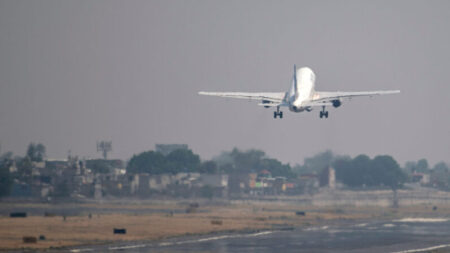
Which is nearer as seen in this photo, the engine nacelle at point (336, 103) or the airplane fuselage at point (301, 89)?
the airplane fuselage at point (301, 89)

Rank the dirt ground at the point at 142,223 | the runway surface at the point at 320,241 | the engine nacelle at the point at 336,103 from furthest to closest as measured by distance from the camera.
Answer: the engine nacelle at the point at 336,103 → the dirt ground at the point at 142,223 → the runway surface at the point at 320,241

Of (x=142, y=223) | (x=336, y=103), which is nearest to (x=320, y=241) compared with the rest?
(x=336, y=103)

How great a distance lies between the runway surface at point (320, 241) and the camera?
11556 centimetres

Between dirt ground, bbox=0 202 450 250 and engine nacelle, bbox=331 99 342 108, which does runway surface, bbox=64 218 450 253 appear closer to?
dirt ground, bbox=0 202 450 250

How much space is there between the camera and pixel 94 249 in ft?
361

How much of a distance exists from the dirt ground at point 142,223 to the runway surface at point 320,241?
264 inches

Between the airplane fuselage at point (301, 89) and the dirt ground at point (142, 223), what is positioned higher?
the airplane fuselage at point (301, 89)

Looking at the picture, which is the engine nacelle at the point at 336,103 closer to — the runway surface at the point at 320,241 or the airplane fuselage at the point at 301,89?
the airplane fuselage at the point at 301,89

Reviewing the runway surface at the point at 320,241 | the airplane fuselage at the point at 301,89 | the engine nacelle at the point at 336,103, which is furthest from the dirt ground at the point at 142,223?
the engine nacelle at the point at 336,103

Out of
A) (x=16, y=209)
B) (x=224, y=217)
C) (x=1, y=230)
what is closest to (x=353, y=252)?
(x=1, y=230)

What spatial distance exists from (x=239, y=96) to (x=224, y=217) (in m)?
48.6

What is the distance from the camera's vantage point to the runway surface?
116 metres

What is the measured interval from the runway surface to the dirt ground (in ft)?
22.0

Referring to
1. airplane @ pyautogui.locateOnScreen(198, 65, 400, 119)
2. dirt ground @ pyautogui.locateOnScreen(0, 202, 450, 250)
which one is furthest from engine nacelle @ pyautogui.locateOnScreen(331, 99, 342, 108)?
dirt ground @ pyautogui.locateOnScreen(0, 202, 450, 250)
